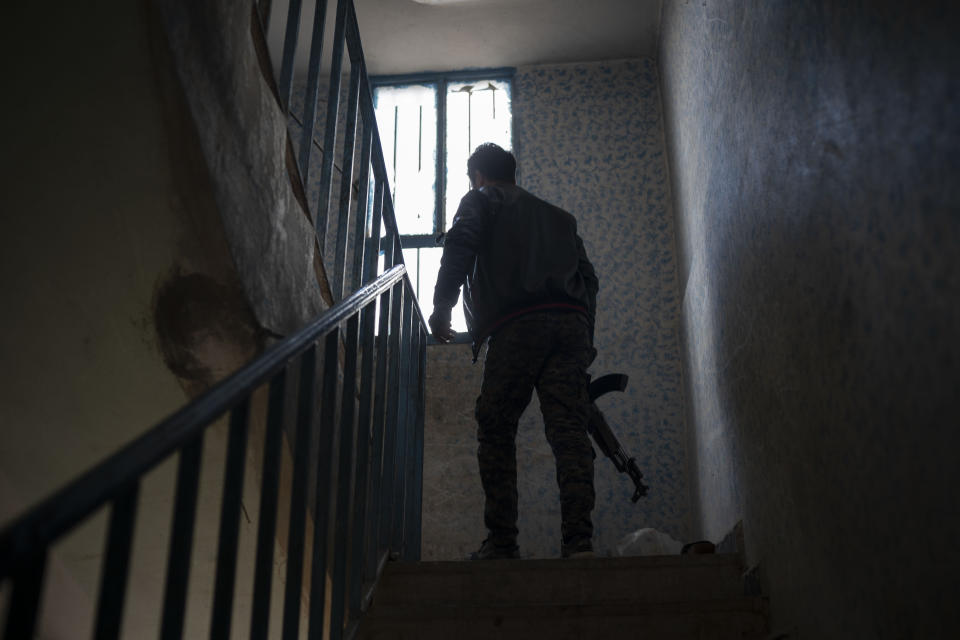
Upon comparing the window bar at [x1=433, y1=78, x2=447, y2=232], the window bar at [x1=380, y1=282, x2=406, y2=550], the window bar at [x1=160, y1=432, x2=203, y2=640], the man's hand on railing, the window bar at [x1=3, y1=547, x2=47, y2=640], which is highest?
the window bar at [x1=433, y1=78, x2=447, y2=232]

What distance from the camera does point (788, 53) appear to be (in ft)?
5.38

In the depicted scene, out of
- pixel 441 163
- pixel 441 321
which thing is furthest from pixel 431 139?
pixel 441 321

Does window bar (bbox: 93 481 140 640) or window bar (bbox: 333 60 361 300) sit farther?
window bar (bbox: 333 60 361 300)

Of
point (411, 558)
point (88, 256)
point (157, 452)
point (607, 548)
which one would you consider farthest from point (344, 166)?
point (607, 548)

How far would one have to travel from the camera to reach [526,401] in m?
2.63

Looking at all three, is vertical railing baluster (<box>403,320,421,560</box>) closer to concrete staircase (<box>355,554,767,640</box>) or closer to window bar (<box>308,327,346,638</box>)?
concrete staircase (<box>355,554,767,640</box>)

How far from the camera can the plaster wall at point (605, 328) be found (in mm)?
4148

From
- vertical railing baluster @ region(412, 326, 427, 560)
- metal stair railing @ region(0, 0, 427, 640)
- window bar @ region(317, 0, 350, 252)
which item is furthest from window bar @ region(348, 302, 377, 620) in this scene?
vertical railing baluster @ region(412, 326, 427, 560)

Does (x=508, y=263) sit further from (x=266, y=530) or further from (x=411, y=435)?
(x=266, y=530)

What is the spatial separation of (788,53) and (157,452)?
135 centimetres

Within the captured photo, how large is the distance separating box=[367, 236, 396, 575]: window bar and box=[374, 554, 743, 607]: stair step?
130mm

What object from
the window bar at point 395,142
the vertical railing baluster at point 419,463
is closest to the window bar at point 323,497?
the vertical railing baluster at point 419,463

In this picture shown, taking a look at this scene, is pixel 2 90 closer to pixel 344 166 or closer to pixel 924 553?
pixel 344 166

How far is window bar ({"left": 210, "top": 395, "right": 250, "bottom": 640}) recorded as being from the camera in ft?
3.40
